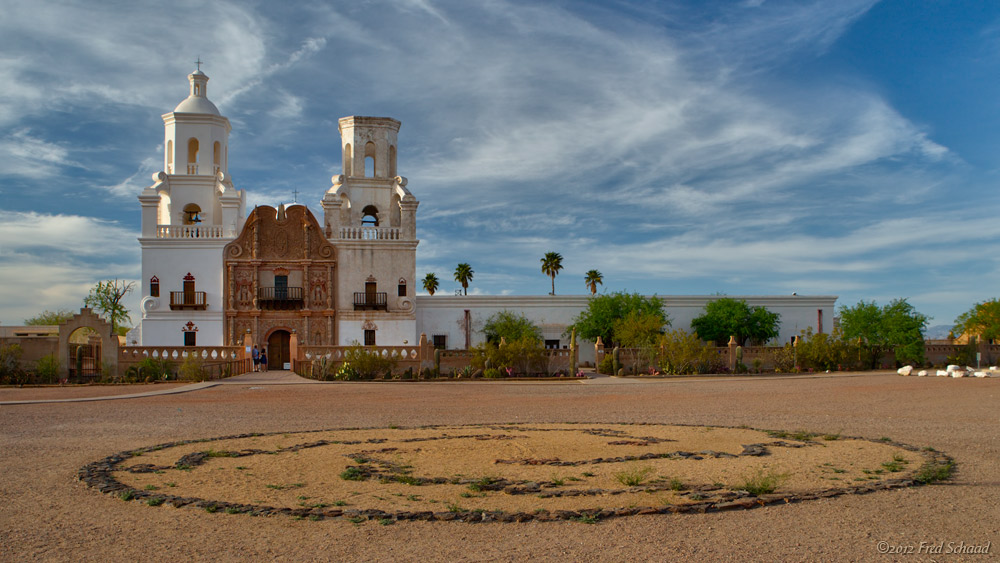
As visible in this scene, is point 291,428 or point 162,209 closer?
point 291,428

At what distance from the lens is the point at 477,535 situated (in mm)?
6727

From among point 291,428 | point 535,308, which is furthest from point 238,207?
point 291,428

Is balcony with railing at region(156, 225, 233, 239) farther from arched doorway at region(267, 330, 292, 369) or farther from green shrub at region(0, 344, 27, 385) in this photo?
green shrub at region(0, 344, 27, 385)

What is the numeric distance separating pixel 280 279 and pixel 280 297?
1097 mm

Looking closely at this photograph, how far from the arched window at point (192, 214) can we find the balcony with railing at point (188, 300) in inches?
191

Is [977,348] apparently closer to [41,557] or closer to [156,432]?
[156,432]

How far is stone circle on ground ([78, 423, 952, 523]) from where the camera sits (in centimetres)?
771

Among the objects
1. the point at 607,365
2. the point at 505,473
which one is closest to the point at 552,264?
the point at 607,365

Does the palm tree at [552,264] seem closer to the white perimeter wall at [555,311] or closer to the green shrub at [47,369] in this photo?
the white perimeter wall at [555,311]

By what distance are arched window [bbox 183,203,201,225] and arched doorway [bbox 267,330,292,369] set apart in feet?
28.2

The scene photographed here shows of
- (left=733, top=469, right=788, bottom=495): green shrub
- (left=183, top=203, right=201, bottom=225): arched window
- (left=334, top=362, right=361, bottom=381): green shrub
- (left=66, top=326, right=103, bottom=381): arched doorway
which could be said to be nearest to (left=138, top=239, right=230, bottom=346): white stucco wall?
(left=183, top=203, right=201, bottom=225): arched window

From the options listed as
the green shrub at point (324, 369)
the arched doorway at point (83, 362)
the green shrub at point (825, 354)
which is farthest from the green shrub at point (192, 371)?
the green shrub at point (825, 354)

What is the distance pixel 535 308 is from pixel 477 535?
4634 centimetres

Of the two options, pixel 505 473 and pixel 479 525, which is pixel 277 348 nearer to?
pixel 505 473
